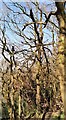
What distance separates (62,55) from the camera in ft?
13.8

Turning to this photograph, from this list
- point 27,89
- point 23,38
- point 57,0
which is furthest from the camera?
point 27,89

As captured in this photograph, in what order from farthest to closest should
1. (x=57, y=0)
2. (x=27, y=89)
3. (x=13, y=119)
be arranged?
(x=27, y=89)
(x=13, y=119)
(x=57, y=0)

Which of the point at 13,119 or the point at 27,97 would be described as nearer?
the point at 13,119

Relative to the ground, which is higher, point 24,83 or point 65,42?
point 65,42

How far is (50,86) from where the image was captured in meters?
18.0

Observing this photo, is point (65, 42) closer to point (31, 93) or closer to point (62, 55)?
point (62, 55)

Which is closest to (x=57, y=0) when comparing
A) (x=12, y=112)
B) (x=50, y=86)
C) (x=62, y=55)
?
(x=62, y=55)

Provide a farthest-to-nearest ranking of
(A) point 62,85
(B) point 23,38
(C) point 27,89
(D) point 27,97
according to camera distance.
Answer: (D) point 27,97 → (C) point 27,89 → (B) point 23,38 → (A) point 62,85

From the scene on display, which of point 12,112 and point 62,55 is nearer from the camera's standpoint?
point 62,55

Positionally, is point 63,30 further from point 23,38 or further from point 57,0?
point 23,38

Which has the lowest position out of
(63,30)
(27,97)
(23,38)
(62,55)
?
(27,97)

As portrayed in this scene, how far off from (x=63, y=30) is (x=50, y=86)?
1392cm

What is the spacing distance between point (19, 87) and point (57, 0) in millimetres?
12295

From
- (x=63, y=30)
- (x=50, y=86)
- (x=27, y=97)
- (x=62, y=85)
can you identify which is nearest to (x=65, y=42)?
(x=63, y=30)
